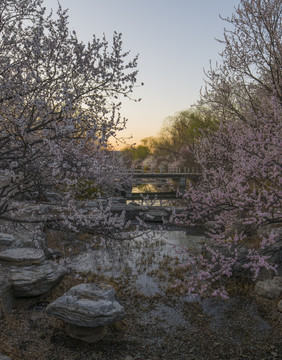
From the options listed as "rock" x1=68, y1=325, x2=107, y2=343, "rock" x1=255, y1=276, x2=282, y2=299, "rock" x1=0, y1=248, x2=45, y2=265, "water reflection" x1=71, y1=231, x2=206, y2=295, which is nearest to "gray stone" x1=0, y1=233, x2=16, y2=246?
"rock" x1=0, y1=248, x2=45, y2=265

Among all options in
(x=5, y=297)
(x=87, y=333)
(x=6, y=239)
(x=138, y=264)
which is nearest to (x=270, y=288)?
(x=138, y=264)

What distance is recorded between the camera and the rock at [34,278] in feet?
20.9

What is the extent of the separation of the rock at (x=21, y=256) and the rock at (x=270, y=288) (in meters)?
5.27

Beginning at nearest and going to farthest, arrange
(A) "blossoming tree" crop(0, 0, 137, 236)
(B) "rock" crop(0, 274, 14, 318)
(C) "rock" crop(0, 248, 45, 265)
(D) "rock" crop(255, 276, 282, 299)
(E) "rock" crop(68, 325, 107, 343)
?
(A) "blossoming tree" crop(0, 0, 137, 236)
(E) "rock" crop(68, 325, 107, 343)
(B) "rock" crop(0, 274, 14, 318)
(C) "rock" crop(0, 248, 45, 265)
(D) "rock" crop(255, 276, 282, 299)

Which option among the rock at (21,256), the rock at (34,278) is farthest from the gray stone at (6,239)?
the rock at (34,278)

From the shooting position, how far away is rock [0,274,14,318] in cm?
578

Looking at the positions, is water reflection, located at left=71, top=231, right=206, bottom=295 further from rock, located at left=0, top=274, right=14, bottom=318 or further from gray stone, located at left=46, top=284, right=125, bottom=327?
rock, located at left=0, top=274, right=14, bottom=318

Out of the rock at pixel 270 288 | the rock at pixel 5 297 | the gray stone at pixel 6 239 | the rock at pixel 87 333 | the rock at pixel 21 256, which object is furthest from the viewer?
the gray stone at pixel 6 239

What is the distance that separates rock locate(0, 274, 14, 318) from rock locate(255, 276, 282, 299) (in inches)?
221

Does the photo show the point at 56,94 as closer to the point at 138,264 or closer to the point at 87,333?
the point at 87,333

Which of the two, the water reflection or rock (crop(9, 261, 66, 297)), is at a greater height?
rock (crop(9, 261, 66, 297))

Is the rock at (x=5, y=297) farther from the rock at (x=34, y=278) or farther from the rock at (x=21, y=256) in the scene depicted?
the rock at (x=21, y=256)

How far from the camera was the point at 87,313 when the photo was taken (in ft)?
17.8

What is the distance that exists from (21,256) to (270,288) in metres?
5.87
